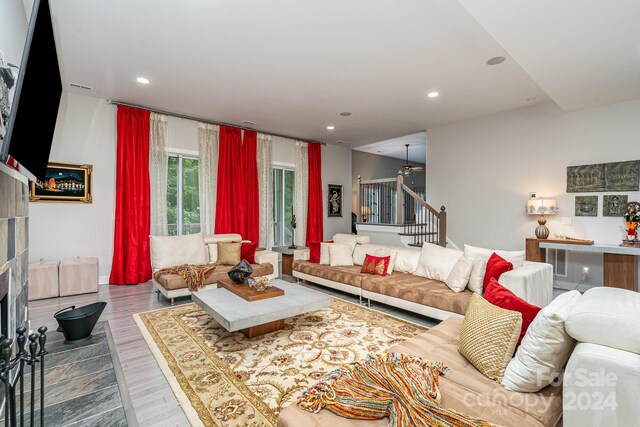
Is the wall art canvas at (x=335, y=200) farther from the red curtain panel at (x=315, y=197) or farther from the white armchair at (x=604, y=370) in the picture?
the white armchair at (x=604, y=370)

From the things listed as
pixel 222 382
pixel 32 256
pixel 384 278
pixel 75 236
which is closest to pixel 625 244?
pixel 384 278

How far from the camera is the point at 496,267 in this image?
2.89m

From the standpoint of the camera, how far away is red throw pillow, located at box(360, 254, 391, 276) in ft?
13.1

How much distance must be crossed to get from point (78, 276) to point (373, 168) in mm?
7877

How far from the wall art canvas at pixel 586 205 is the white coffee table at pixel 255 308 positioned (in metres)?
4.34

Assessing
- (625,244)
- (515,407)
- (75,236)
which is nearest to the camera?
(515,407)

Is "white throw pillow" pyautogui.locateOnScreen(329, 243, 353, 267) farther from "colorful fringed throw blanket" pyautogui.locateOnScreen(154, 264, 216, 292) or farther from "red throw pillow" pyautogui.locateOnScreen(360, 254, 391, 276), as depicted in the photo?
"colorful fringed throw blanket" pyautogui.locateOnScreen(154, 264, 216, 292)

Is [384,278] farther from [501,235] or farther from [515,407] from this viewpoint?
[501,235]

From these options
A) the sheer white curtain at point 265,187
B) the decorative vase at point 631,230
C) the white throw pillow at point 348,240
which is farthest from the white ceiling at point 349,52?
the white throw pillow at point 348,240

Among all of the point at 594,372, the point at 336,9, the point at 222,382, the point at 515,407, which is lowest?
the point at 222,382

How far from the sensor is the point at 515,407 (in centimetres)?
128

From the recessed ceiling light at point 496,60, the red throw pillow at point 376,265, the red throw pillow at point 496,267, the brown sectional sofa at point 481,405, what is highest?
the recessed ceiling light at point 496,60

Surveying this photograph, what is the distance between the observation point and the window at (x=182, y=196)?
5.52m

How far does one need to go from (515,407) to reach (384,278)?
2.49 meters
